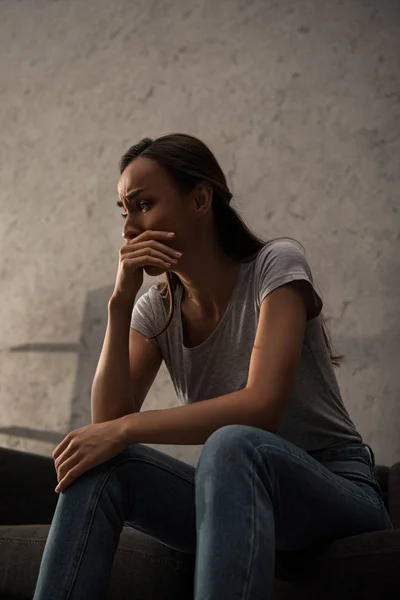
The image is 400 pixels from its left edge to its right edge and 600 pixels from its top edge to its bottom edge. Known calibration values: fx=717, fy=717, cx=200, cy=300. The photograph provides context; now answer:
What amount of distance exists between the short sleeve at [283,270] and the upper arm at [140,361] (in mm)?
285

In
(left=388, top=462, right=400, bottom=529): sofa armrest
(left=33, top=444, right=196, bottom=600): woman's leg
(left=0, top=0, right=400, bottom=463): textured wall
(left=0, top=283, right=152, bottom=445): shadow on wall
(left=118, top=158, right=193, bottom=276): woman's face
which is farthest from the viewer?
(left=0, top=283, right=152, bottom=445): shadow on wall

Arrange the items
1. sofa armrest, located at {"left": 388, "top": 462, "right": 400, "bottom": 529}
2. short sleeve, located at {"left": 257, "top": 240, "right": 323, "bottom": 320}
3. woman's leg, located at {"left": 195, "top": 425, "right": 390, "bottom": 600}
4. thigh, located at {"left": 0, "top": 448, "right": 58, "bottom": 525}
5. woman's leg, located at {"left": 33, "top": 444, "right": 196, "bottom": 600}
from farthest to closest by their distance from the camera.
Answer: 1. thigh, located at {"left": 0, "top": 448, "right": 58, "bottom": 525}
2. sofa armrest, located at {"left": 388, "top": 462, "right": 400, "bottom": 529}
3. short sleeve, located at {"left": 257, "top": 240, "right": 323, "bottom": 320}
4. woman's leg, located at {"left": 33, "top": 444, "right": 196, "bottom": 600}
5. woman's leg, located at {"left": 195, "top": 425, "right": 390, "bottom": 600}

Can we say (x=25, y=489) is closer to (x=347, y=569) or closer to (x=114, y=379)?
(x=114, y=379)

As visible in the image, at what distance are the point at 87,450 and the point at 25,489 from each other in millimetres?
723

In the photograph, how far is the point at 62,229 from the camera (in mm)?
2617

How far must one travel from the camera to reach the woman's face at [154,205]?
1.35 metres

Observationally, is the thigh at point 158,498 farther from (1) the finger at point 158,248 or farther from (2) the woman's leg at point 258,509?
(1) the finger at point 158,248

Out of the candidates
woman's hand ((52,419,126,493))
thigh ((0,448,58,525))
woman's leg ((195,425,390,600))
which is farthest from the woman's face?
thigh ((0,448,58,525))

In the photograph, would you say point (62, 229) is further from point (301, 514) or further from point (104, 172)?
point (301, 514)

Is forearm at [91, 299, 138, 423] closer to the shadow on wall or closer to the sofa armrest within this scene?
the sofa armrest

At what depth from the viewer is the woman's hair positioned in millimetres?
1377

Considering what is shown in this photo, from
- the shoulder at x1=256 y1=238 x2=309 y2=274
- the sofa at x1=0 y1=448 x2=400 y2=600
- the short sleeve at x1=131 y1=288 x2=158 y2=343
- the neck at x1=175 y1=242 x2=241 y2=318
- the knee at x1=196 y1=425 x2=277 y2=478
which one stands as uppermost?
the shoulder at x1=256 y1=238 x2=309 y2=274

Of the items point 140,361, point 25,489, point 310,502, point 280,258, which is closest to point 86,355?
point 25,489

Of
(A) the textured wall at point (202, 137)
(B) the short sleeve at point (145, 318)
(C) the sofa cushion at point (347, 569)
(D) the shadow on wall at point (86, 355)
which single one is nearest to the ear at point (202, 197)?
(B) the short sleeve at point (145, 318)
